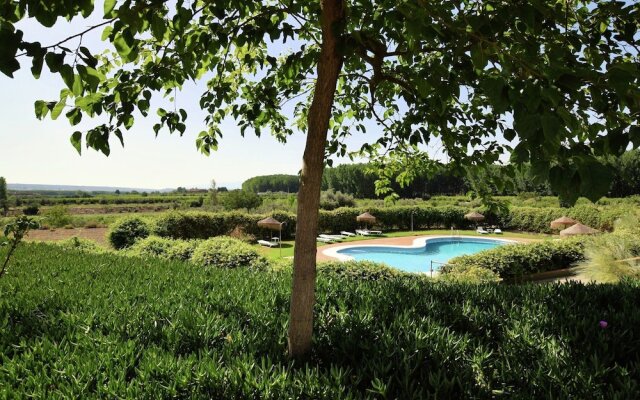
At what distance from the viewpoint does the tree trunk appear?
112 inches

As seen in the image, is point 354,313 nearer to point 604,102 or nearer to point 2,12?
point 604,102

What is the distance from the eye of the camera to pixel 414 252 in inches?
810

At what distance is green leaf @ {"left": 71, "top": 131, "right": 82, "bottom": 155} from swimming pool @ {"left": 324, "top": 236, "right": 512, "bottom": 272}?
48.3 feet

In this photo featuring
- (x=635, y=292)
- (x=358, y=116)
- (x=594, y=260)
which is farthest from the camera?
(x=594, y=260)

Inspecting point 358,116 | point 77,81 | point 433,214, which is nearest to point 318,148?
point 77,81

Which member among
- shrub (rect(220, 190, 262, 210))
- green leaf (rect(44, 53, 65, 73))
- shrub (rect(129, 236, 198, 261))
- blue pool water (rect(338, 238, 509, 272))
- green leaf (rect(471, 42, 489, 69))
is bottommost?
blue pool water (rect(338, 238, 509, 272))

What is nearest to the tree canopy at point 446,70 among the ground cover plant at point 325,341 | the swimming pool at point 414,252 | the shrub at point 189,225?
the ground cover plant at point 325,341

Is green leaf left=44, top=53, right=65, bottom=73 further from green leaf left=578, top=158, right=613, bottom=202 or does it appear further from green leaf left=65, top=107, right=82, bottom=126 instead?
green leaf left=578, top=158, right=613, bottom=202

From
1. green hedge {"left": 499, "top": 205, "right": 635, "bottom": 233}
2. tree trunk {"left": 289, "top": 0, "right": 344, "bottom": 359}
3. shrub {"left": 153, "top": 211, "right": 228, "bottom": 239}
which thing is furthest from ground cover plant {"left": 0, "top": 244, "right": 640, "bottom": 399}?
green hedge {"left": 499, "top": 205, "right": 635, "bottom": 233}

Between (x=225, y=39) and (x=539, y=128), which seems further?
(x=225, y=39)

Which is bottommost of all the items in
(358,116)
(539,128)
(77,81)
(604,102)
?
(539,128)

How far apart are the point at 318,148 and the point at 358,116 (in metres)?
2.74

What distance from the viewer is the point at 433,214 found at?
1182 inches

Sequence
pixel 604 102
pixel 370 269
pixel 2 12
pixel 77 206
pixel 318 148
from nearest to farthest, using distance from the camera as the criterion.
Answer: pixel 604 102 → pixel 2 12 → pixel 318 148 → pixel 370 269 → pixel 77 206
